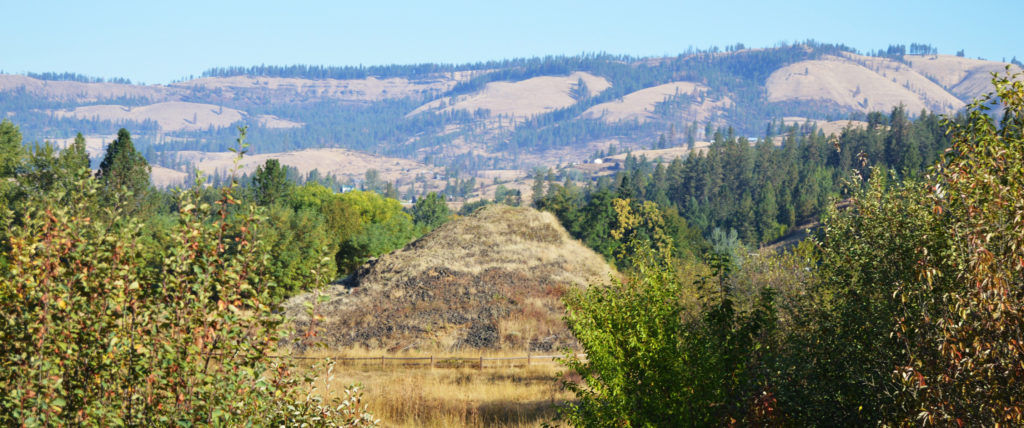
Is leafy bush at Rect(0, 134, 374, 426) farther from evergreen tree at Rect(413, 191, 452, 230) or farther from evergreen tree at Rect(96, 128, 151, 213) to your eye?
evergreen tree at Rect(413, 191, 452, 230)

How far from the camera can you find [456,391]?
92.9 ft

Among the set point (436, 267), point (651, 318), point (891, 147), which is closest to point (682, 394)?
point (651, 318)

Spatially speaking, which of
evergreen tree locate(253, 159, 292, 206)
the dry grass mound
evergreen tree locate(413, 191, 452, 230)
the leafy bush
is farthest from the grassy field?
evergreen tree locate(413, 191, 452, 230)

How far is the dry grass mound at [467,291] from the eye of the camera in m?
45.5

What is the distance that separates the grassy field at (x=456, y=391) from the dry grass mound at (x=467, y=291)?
248 inches

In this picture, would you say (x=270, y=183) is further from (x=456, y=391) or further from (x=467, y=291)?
(x=456, y=391)

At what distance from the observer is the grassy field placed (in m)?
22.7

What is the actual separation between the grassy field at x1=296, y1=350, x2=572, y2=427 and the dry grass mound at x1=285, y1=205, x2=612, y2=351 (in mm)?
6304

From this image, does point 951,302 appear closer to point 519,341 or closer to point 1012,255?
point 1012,255

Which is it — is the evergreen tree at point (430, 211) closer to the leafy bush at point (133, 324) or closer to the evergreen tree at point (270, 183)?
the evergreen tree at point (270, 183)

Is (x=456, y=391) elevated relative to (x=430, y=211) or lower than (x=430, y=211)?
elevated

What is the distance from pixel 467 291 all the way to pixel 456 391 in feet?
75.7

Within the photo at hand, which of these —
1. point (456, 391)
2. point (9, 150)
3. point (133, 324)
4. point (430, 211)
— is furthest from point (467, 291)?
point (430, 211)

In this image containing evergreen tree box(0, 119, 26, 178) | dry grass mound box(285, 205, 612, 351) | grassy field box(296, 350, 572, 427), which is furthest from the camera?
evergreen tree box(0, 119, 26, 178)
